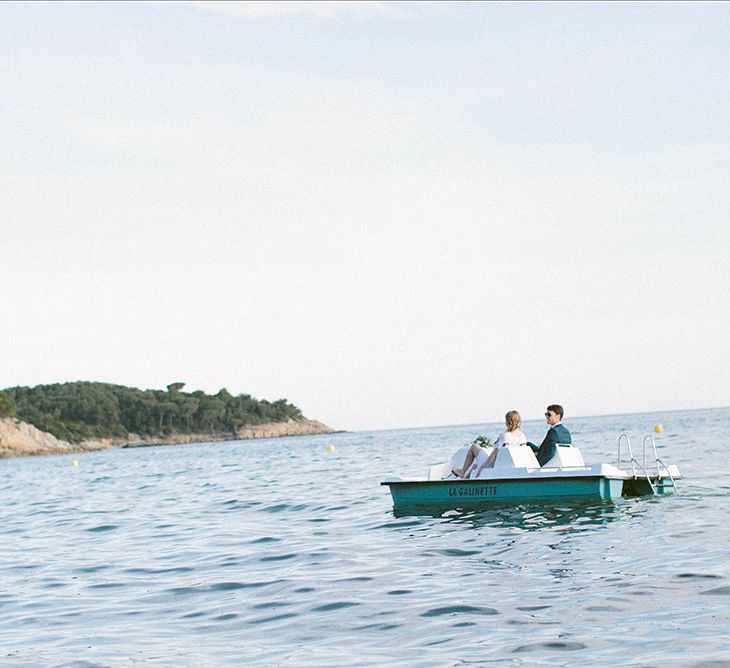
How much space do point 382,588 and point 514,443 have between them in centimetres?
811

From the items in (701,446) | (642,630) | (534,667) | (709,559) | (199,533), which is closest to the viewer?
(534,667)

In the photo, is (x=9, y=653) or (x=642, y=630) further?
(x=9, y=653)

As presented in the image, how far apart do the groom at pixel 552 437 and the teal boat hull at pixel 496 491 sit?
3.00 feet

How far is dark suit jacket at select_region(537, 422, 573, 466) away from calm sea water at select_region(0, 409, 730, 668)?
129cm

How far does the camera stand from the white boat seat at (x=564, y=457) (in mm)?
19328

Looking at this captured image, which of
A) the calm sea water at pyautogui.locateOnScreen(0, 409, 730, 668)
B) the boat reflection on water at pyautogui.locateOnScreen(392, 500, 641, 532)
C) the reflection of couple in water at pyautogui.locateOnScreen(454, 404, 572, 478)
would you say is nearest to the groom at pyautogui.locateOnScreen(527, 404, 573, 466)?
the reflection of couple in water at pyautogui.locateOnScreen(454, 404, 572, 478)

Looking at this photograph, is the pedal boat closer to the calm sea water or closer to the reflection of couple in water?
the reflection of couple in water

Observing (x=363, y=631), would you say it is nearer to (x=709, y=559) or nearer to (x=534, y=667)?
(x=534, y=667)

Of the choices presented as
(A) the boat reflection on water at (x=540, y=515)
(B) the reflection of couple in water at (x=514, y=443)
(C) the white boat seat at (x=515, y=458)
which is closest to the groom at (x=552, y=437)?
(B) the reflection of couple in water at (x=514, y=443)

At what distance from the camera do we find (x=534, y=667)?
25.3 feet

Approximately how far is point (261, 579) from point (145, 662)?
4.16 metres

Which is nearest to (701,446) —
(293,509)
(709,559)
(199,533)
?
(293,509)

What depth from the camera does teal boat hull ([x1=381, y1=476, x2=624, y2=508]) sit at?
18.4 metres

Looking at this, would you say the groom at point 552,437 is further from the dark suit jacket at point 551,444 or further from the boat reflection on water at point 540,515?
the boat reflection on water at point 540,515
